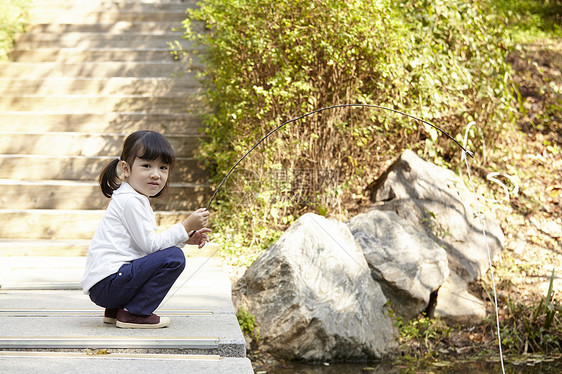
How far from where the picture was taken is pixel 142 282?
9.33 feet

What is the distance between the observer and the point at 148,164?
114 inches

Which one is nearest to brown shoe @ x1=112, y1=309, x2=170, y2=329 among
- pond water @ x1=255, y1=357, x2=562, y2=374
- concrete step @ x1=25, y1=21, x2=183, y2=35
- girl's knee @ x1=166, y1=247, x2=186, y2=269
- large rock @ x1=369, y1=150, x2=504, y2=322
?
girl's knee @ x1=166, y1=247, x2=186, y2=269

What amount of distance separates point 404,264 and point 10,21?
238 inches

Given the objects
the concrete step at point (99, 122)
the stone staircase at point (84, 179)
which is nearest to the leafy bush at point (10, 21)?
the stone staircase at point (84, 179)

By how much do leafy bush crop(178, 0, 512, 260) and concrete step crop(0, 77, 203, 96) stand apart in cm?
147

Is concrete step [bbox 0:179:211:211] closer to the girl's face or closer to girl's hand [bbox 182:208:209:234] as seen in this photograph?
the girl's face

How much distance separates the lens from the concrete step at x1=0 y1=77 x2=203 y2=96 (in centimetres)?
711

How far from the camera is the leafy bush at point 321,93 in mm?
5301

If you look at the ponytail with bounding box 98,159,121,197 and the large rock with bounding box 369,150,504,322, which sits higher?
the ponytail with bounding box 98,159,121,197

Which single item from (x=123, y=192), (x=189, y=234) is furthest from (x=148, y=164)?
(x=189, y=234)

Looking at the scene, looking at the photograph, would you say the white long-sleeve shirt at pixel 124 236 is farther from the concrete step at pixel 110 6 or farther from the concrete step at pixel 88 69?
the concrete step at pixel 110 6

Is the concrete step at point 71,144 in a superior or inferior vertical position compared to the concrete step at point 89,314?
inferior

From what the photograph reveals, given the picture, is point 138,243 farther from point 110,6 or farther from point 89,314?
point 110,6

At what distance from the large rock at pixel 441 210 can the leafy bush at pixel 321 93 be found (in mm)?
381
